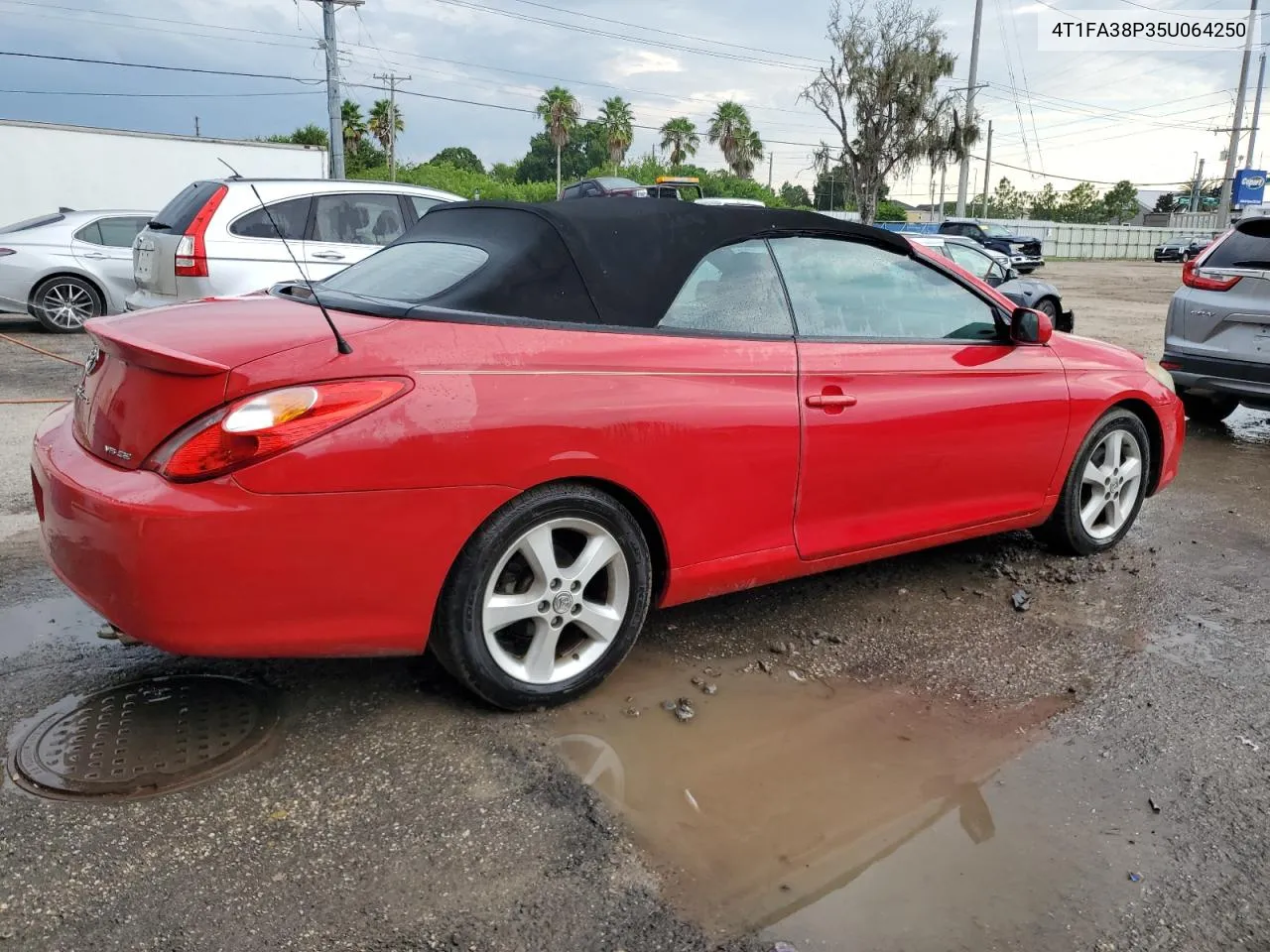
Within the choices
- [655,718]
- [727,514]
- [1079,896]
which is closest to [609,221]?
[727,514]

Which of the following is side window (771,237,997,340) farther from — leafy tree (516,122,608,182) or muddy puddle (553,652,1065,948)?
leafy tree (516,122,608,182)

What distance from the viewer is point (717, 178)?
58.9m

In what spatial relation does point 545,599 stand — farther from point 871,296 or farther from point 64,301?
point 64,301

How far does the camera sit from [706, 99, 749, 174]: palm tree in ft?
222

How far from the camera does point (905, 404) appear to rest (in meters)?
3.69

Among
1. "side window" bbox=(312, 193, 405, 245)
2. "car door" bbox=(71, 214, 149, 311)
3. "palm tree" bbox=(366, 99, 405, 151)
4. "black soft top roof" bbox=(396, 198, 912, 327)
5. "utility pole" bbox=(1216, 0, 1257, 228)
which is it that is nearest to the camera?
"black soft top roof" bbox=(396, 198, 912, 327)

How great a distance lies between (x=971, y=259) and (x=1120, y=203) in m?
84.7

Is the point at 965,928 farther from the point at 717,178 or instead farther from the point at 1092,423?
the point at 717,178

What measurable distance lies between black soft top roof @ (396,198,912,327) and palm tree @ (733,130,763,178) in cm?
6711

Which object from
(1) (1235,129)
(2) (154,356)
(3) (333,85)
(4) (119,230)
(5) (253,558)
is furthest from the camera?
(1) (1235,129)

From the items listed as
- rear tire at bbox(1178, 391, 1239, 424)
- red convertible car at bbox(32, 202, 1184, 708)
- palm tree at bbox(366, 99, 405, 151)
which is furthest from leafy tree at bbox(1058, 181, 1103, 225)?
red convertible car at bbox(32, 202, 1184, 708)

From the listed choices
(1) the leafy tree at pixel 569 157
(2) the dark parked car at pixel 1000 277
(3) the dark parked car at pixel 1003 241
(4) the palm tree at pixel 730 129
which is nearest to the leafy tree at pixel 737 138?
(4) the palm tree at pixel 730 129

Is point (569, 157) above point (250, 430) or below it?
above

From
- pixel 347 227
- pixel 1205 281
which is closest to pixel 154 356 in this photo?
pixel 347 227
